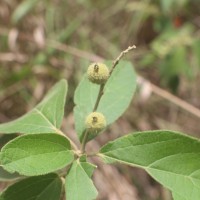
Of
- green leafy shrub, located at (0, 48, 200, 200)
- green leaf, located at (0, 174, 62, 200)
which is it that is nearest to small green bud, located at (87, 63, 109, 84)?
green leafy shrub, located at (0, 48, 200, 200)

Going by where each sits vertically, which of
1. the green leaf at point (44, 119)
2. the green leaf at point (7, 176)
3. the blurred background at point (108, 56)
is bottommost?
the green leaf at point (7, 176)

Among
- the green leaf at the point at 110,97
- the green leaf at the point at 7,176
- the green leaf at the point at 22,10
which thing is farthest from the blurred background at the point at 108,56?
the green leaf at the point at 7,176

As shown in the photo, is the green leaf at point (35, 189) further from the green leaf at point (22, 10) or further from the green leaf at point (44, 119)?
the green leaf at point (22, 10)

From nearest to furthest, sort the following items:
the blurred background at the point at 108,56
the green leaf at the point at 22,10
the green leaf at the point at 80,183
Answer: the green leaf at the point at 80,183 → the blurred background at the point at 108,56 → the green leaf at the point at 22,10

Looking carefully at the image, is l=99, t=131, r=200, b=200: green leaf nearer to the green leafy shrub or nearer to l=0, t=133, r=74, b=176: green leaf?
the green leafy shrub

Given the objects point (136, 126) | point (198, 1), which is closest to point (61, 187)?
point (136, 126)

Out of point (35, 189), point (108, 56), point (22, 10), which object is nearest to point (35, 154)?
point (35, 189)

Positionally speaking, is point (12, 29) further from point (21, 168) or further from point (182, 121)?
point (21, 168)
